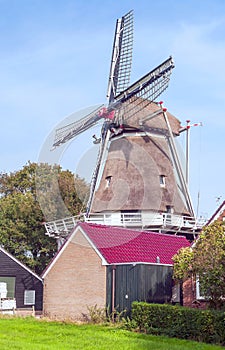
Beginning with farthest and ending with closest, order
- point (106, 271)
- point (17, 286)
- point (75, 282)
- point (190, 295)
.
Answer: point (17, 286)
point (75, 282)
point (106, 271)
point (190, 295)

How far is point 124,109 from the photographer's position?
98.4 feet

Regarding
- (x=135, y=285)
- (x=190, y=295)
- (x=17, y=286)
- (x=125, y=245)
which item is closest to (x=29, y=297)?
(x=17, y=286)

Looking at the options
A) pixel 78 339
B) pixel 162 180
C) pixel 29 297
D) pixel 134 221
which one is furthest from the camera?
pixel 162 180

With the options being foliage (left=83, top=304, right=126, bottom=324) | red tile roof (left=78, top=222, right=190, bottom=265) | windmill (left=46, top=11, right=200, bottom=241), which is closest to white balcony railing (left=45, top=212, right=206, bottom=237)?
windmill (left=46, top=11, right=200, bottom=241)

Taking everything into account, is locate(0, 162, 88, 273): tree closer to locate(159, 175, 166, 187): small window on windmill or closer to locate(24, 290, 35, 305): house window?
locate(24, 290, 35, 305): house window

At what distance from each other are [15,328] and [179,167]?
53.1 feet

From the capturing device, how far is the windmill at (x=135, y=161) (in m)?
28.4

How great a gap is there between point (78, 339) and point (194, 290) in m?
6.11

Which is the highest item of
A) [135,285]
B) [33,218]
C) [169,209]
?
[33,218]

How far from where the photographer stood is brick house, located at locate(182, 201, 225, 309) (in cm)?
1953

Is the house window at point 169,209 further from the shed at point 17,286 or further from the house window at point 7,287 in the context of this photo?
the house window at point 7,287

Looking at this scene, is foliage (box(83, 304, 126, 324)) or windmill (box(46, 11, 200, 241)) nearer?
foliage (box(83, 304, 126, 324))

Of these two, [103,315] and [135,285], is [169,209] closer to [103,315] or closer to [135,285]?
[135,285]

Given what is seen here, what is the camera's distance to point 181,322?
54.7ft
